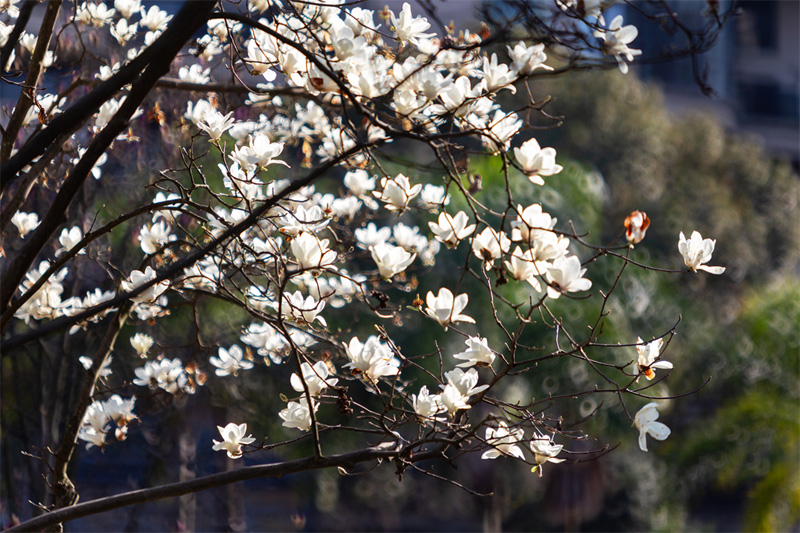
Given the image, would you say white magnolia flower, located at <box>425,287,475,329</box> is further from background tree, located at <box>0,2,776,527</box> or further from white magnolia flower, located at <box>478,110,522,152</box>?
white magnolia flower, located at <box>478,110,522,152</box>

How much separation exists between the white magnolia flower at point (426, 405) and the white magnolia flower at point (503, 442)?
0.13 meters

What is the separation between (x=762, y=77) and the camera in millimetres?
19484

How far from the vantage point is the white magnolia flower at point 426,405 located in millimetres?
1676

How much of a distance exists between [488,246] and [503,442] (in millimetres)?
418

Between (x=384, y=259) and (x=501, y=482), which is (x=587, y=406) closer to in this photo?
(x=501, y=482)

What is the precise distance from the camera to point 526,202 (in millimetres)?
7215

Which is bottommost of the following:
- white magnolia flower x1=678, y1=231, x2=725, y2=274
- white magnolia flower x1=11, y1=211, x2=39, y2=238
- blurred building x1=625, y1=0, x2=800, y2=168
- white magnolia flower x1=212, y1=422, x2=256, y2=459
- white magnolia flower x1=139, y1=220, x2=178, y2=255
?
white magnolia flower x1=212, y1=422, x2=256, y2=459

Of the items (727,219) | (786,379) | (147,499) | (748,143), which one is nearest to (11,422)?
(147,499)

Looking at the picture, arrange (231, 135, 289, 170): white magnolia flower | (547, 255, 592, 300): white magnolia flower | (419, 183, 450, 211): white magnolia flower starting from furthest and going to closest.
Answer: (419, 183, 450, 211): white magnolia flower → (231, 135, 289, 170): white magnolia flower → (547, 255, 592, 300): white magnolia flower

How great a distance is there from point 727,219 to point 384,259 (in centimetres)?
1143

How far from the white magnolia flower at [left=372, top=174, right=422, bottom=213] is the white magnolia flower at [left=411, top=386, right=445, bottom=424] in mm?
411

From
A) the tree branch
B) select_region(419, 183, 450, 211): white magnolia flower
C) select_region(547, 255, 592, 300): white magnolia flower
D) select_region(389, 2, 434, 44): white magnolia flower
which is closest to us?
select_region(547, 255, 592, 300): white magnolia flower

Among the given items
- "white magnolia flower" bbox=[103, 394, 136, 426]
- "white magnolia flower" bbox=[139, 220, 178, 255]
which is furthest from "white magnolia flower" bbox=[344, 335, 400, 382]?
"white magnolia flower" bbox=[103, 394, 136, 426]

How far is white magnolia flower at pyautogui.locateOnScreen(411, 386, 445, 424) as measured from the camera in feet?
5.50
